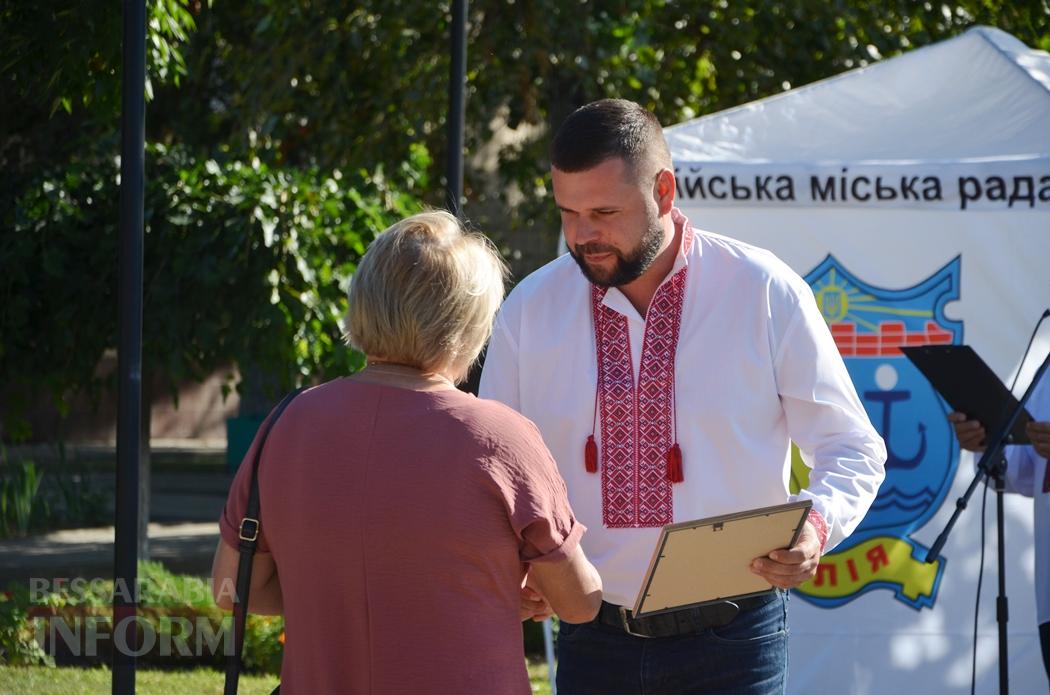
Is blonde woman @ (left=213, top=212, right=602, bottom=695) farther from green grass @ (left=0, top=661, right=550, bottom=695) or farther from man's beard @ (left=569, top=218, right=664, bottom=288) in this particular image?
green grass @ (left=0, top=661, right=550, bottom=695)

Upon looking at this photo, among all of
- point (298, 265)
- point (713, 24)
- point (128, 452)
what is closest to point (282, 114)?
point (713, 24)

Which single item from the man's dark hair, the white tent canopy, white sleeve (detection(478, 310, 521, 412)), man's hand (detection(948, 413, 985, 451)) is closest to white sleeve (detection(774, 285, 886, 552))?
the man's dark hair

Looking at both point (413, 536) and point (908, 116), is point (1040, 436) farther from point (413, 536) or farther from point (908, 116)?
point (413, 536)

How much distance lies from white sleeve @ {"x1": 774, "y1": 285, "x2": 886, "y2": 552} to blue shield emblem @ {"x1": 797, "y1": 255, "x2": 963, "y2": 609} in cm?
243

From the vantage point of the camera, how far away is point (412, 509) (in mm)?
2002

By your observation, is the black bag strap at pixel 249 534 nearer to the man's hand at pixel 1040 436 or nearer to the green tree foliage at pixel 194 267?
the man's hand at pixel 1040 436

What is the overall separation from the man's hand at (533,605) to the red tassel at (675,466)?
457mm

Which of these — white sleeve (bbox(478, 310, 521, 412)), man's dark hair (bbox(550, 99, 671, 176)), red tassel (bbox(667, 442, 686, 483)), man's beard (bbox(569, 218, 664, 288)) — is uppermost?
man's dark hair (bbox(550, 99, 671, 176))

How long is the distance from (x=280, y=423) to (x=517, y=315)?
0.78 m

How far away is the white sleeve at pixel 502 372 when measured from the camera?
8.98 feet

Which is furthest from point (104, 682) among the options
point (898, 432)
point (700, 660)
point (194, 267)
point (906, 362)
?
point (700, 660)

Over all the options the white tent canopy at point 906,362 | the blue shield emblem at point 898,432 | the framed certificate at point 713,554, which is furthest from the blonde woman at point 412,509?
the blue shield emblem at point 898,432

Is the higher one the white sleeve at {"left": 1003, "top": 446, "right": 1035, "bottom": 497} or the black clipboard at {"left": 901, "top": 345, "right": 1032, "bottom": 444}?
the black clipboard at {"left": 901, "top": 345, "right": 1032, "bottom": 444}

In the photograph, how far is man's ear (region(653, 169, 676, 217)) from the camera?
103 inches
